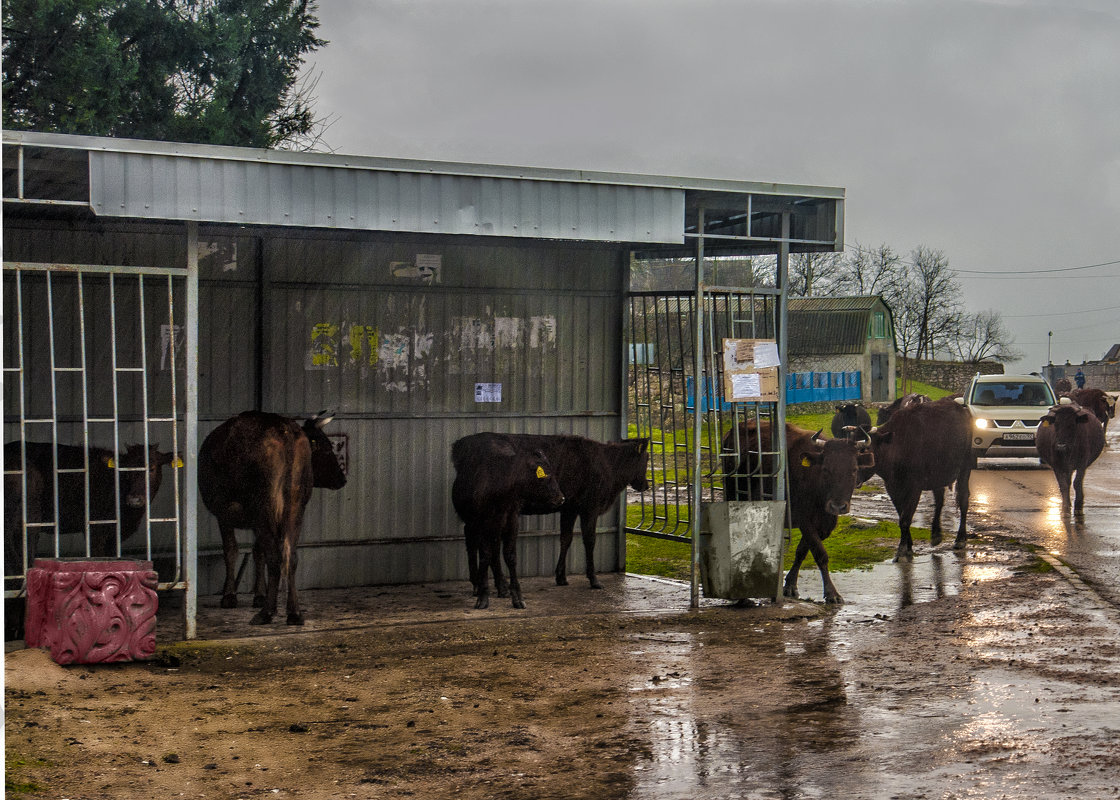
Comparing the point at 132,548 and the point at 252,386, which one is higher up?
the point at 252,386

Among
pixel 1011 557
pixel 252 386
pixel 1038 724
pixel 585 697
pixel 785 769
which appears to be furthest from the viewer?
pixel 1011 557

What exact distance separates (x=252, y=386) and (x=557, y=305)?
3.39 m

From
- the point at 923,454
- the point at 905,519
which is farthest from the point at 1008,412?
the point at 905,519

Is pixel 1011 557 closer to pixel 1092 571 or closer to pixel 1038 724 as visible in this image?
pixel 1092 571

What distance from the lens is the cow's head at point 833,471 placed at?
37.4 feet

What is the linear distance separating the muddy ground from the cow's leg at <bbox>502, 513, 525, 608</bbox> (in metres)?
0.17

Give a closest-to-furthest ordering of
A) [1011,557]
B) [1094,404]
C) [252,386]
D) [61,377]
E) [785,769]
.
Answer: [785,769] → [61,377] → [252,386] → [1011,557] → [1094,404]

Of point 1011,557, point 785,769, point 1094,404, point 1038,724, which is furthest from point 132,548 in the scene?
point 1094,404

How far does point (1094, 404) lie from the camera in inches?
963

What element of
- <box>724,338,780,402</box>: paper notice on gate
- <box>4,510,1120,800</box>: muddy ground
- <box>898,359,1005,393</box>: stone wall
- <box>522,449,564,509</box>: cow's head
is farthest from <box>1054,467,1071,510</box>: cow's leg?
<box>898,359,1005,393</box>: stone wall

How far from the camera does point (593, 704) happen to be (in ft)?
24.9

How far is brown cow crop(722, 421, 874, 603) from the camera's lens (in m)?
11.4

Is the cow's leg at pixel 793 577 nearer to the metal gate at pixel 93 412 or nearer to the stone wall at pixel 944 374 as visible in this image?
the metal gate at pixel 93 412

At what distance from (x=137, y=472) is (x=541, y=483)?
141 inches
